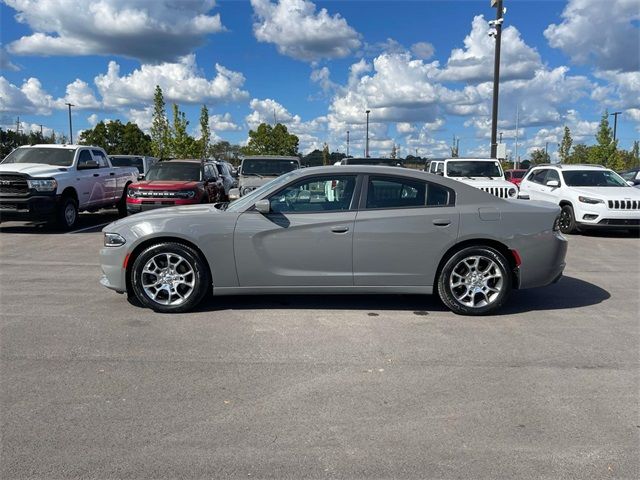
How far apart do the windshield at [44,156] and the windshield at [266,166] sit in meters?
4.44

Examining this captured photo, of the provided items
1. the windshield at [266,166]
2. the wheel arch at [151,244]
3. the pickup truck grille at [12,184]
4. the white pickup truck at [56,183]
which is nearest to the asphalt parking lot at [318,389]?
the wheel arch at [151,244]

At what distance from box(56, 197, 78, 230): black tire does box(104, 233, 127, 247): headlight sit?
24.8ft

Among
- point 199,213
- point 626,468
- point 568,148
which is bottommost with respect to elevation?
point 626,468

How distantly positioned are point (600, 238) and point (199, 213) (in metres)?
10.2

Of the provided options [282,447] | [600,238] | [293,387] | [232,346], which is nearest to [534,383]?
[293,387]

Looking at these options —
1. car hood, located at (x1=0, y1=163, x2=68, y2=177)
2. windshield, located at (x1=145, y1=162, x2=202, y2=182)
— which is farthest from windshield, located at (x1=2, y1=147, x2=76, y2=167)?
windshield, located at (x1=145, y1=162, x2=202, y2=182)

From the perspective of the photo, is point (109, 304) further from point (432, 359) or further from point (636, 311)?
point (636, 311)

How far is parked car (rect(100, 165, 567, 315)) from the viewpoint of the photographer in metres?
5.63

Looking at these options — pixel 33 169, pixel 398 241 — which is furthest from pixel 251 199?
pixel 33 169

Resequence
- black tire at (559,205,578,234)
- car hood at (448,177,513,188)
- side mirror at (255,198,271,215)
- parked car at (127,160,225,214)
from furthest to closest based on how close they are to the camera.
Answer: car hood at (448,177,513,188) → parked car at (127,160,225,214) → black tire at (559,205,578,234) → side mirror at (255,198,271,215)

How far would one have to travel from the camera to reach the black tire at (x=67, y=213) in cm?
1243

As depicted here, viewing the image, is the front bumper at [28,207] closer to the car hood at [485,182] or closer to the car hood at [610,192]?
the car hood at [485,182]

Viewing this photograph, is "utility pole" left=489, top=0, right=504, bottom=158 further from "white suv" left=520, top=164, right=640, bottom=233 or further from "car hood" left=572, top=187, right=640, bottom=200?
"car hood" left=572, top=187, right=640, bottom=200

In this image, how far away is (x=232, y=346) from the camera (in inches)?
188
